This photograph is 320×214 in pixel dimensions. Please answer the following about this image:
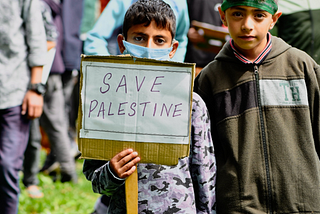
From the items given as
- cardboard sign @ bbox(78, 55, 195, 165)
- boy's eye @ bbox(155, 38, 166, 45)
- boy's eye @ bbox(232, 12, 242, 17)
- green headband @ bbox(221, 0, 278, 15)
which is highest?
green headband @ bbox(221, 0, 278, 15)

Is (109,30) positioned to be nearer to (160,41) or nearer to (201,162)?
(160,41)

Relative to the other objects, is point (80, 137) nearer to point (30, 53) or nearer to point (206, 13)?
point (30, 53)

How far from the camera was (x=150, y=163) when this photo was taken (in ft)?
7.07

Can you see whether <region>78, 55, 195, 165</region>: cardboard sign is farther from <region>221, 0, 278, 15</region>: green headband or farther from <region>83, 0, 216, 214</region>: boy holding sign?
<region>221, 0, 278, 15</region>: green headband

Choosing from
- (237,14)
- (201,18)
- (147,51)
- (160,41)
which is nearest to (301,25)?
(201,18)

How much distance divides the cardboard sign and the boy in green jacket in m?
0.44

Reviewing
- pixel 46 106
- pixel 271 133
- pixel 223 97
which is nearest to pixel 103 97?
pixel 223 97

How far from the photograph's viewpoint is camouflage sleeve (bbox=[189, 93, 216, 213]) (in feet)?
7.34

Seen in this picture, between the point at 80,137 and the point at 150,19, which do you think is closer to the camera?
the point at 80,137

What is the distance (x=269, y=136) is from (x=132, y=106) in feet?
2.59

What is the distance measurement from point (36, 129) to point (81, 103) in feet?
10.4

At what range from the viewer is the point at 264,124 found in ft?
7.73

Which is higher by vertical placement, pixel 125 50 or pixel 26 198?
pixel 125 50

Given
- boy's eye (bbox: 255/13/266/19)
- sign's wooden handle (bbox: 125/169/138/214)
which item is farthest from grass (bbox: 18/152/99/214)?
boy's eye (bbox: 255/13/266/19)
